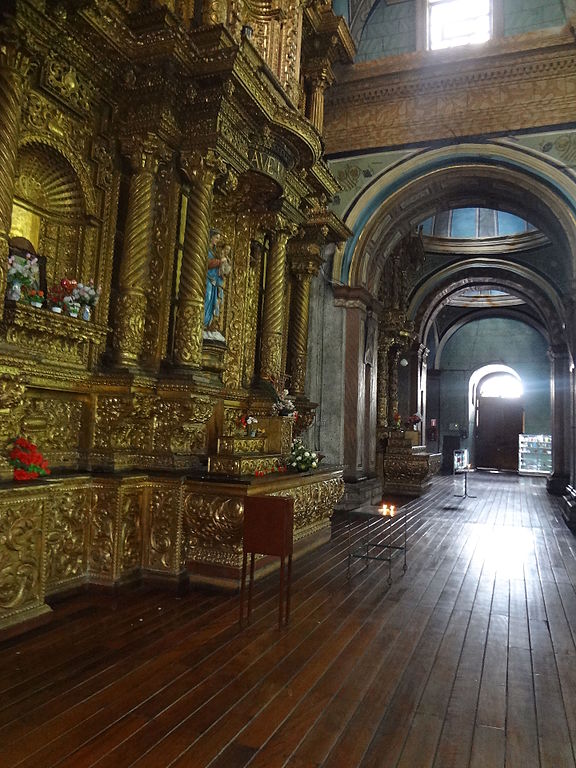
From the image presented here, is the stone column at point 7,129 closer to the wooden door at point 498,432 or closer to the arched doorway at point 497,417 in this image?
the arched doorway at point 497,417

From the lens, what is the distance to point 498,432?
23516mm

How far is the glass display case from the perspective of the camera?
71.5 feet

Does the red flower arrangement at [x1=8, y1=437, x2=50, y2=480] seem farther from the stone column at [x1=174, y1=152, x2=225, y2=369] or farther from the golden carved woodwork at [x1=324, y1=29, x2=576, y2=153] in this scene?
the golden carved woodwork at [x1=324, y1=29, x2=576, y2=153]

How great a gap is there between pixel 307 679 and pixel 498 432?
72.8 feet

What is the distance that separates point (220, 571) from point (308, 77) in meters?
8.27

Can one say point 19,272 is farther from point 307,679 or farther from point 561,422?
point 561,422

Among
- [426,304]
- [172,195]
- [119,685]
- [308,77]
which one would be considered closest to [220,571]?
Result: [119,685]

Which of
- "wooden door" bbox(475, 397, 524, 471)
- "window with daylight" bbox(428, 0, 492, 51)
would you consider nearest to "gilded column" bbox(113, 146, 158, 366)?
"window with daylight" bbox(428, 0, 492, 51)

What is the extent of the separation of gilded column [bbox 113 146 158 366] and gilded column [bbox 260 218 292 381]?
7.43ft

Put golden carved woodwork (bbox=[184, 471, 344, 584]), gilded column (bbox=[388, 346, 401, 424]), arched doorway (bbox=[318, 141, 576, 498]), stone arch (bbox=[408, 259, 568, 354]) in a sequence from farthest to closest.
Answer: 1. stone arch (bbox=[408, 259, 568, 354])
2. gilded column (bbox=[388, 346, 401, 424])
3. arched doorway (bbox=[318, 141, 576, 498])
4. golden carved woodwork (bbox=[184, 471, 344, 584])

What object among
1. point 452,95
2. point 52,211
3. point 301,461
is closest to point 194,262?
point 52,211

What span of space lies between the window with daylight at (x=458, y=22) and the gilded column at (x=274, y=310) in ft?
19.3

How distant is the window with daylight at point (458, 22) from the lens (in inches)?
406

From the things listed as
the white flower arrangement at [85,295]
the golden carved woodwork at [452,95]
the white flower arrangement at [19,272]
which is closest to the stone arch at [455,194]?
the golden carved woodwork at [452,95]
